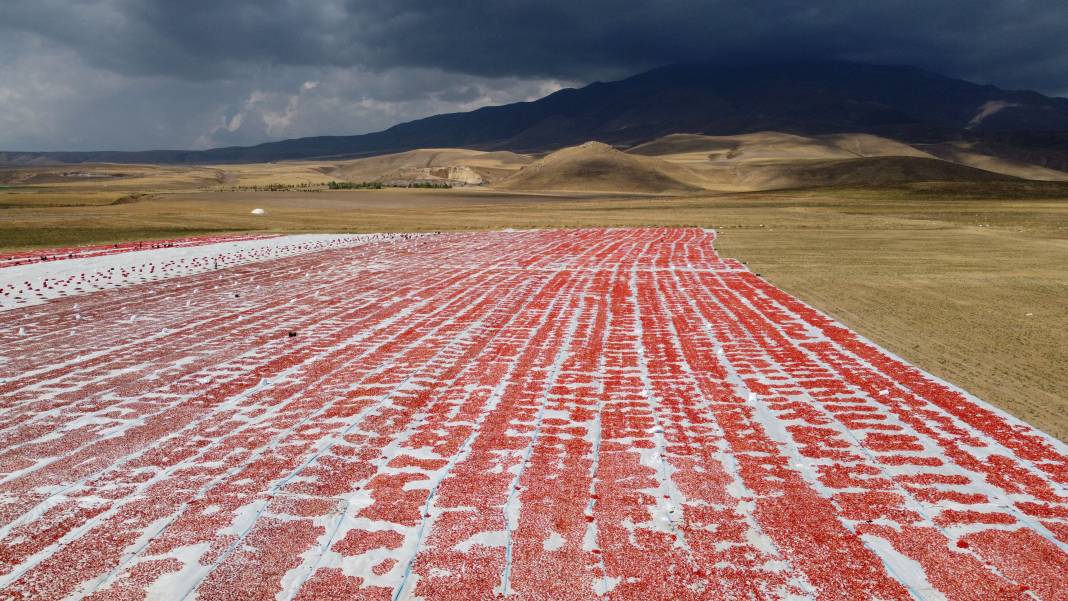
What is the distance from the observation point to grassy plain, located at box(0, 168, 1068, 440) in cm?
1045

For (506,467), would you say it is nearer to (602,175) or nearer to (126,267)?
(126,267)

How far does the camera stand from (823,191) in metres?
81.9

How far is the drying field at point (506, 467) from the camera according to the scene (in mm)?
4539

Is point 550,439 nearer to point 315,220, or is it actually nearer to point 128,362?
point 128,362

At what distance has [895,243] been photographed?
98.5 ft

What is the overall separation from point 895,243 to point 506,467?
28.5 meters

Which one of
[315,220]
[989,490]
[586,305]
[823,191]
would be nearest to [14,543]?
[989,490]

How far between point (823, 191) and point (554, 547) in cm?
8475

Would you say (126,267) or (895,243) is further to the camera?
(895,243)

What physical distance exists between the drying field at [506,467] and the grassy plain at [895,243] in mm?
1370

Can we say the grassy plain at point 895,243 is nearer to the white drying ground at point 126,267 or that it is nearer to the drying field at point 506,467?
the drying field at point 506,467

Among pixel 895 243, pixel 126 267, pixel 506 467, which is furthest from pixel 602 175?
pixel 506 467

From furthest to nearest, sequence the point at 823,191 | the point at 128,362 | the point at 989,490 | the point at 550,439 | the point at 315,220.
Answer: the point at 823,191, the point at 315,220, the point at 128,362, the point at 550,439, the point at 989,490

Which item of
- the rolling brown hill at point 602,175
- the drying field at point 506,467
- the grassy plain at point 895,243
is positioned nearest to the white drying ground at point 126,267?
the drying field at point 506,467
